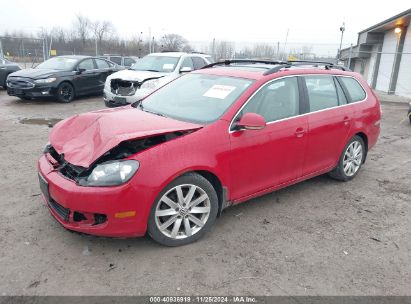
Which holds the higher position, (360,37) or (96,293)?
(360,37)

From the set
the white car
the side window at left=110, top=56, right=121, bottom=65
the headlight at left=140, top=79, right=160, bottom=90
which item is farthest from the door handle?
the side window at left=110, top=56, right=121, bottom=65

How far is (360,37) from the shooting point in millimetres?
24766

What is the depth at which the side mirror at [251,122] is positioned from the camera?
139 inches

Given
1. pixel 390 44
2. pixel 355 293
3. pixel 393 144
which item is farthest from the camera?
pixel 390 44

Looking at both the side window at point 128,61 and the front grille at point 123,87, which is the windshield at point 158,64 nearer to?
the front grille at point 123,87

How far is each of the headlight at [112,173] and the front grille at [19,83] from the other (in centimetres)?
920

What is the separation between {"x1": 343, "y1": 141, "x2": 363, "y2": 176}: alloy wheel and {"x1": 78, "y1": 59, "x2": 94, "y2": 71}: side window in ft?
32.3

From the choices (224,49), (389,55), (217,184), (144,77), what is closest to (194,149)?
(217,184)

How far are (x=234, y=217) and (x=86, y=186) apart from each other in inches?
68.9

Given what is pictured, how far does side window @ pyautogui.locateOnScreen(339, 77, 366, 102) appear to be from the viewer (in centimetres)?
514

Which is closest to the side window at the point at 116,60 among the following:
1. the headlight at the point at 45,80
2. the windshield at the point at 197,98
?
the headlight at the point at 45,80

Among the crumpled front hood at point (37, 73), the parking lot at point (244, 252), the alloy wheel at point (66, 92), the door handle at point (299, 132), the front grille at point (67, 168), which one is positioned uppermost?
the door handle at point (299, 132)

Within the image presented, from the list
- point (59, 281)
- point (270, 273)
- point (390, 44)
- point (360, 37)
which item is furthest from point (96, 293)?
point (360, 37)

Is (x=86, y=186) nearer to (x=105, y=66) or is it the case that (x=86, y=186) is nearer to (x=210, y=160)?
(x=210, y=160)
